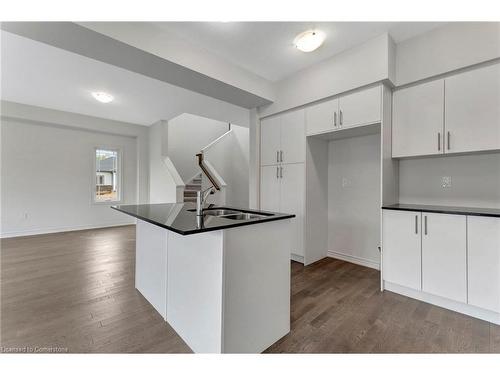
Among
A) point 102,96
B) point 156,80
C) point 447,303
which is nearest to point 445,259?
point 447,303

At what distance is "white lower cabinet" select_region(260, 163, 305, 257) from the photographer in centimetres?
316

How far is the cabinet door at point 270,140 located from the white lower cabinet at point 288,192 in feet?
0.46

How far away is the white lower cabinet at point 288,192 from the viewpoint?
10.4ft

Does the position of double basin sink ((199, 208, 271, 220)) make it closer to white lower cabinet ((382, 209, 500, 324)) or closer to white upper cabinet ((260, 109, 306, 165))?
white upper cabinet ((260, 109, 306, 165))

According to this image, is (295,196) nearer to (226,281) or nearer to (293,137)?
(293,137)

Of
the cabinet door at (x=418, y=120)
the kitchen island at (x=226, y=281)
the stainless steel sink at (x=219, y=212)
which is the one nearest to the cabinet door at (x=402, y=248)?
the cabinet door at (x=418, y=120)

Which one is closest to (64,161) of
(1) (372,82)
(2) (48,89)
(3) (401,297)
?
(2) (48,89)

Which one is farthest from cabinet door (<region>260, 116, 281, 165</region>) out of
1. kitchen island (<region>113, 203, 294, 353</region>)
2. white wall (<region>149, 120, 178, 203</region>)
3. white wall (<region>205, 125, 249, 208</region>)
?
white wall (<region>205, 125, 249, 208</region>)

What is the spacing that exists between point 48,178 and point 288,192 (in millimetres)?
5259

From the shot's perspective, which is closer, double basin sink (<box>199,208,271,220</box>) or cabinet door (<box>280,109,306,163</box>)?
double basin sink (<box>199,208,271,220</box>)

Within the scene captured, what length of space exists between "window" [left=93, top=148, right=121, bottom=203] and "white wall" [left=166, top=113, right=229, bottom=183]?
1470 millimetres

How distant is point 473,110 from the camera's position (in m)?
2.10

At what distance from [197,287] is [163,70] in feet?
7.42
